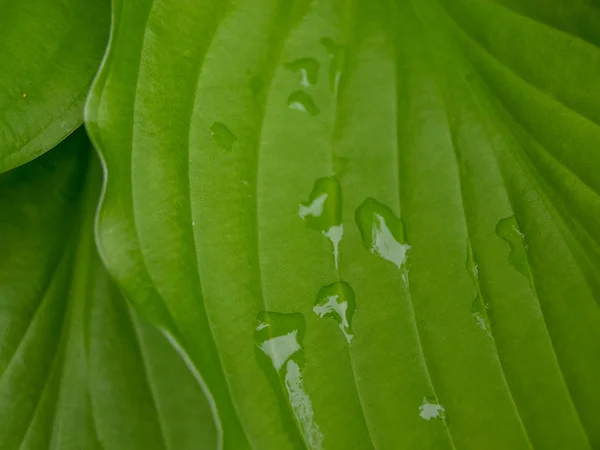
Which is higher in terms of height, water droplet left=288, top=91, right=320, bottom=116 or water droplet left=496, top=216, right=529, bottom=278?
water droplet left=288, top=91, right=320, bottom=116

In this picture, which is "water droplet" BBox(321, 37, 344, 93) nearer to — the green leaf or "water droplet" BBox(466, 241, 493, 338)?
the green leaf

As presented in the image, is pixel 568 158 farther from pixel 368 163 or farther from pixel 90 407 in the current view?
pixel 90 407

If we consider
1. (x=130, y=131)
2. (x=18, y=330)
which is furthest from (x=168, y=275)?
(x=18, y=330)

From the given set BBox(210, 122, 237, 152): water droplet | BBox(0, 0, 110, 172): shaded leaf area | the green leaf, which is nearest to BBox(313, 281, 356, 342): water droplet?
the green leaf

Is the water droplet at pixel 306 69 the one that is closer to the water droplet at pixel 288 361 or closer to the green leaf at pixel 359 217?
the green leaf at pixel 359 217

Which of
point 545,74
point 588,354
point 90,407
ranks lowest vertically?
point 588,354

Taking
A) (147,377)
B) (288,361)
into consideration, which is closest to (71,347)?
(147,377)

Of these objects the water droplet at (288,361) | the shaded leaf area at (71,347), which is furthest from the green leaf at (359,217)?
the shaded leaf area at (71,347)
